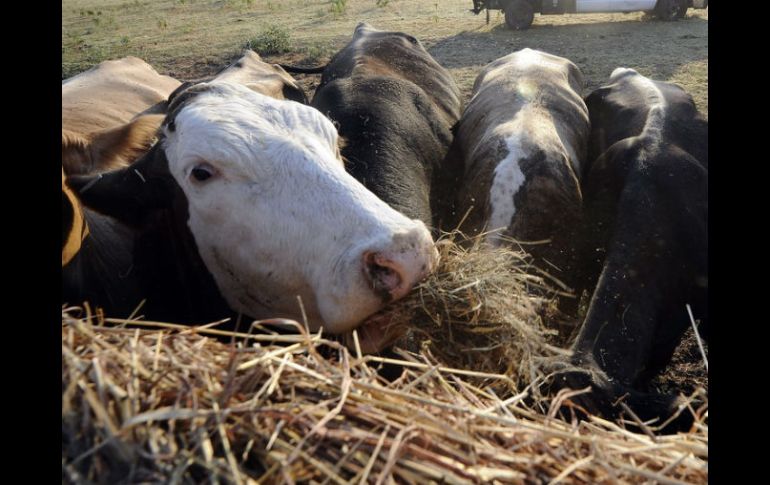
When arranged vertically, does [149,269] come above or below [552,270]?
above

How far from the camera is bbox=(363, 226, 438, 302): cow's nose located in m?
2.61

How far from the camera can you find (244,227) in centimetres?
304

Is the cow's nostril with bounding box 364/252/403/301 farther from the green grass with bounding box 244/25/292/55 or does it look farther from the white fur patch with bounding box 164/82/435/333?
the green grass with bounding box 244/25/292/55

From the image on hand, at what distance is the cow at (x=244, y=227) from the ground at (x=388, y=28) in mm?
5931

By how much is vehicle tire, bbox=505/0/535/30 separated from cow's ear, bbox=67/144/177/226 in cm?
1480

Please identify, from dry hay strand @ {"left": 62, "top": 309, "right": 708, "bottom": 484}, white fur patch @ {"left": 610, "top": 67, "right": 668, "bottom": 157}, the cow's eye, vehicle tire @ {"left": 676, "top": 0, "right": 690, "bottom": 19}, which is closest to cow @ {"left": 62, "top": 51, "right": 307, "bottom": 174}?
the cow's eye

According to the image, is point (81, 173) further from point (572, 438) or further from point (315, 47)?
point (315, 47)

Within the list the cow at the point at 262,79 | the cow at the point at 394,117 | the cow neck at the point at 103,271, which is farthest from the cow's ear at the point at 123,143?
the cow at the point at 394,117

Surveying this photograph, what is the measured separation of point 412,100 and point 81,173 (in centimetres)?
264

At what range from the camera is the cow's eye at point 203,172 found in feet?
10.0

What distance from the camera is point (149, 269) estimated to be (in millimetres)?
3449

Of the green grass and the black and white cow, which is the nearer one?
the black and white cow

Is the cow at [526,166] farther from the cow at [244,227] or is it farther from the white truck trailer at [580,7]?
the white truck trailer at [580,7]
